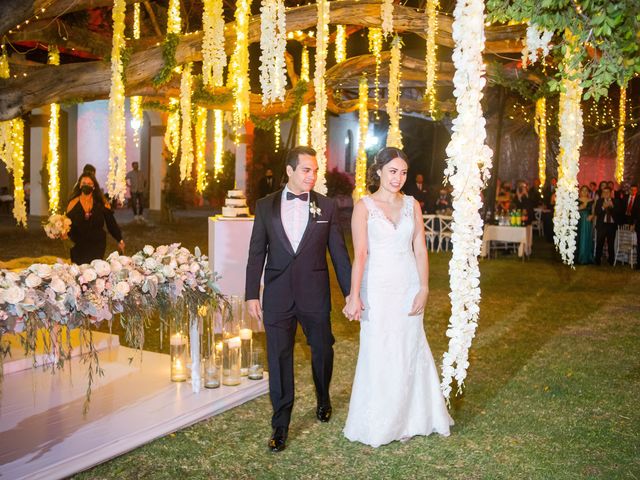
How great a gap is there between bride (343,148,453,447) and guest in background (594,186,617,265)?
11.0 meters

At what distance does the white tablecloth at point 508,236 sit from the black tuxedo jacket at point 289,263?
10516 millimetres

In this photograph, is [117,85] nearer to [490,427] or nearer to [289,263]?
[289,263]

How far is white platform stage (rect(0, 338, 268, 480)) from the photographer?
150 inches

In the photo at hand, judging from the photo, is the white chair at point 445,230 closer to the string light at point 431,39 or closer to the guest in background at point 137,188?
the string light at point 431,39

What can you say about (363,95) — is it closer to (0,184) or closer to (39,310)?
(39,310)

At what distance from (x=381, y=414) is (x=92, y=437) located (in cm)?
172

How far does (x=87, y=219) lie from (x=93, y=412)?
3.38 meters

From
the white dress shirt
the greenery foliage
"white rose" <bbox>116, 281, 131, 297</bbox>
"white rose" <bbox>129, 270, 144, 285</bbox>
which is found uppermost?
the greenery foliage

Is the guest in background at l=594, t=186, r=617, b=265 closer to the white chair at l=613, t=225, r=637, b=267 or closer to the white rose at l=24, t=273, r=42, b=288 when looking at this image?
the white chair at l=613, t=225, r=637, b=267

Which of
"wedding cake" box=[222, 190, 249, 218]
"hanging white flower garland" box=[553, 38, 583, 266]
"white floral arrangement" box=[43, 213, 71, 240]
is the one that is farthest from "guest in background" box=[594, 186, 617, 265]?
"white floral arrangement" box=[43, 213, 71, 240]

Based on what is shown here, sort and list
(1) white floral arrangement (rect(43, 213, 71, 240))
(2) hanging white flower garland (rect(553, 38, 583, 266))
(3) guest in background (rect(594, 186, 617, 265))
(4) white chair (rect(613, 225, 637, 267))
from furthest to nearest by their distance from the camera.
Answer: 1. (3) guest in background (rect(594, 186, 617, 265))
2. (4) white chair (rect(613, 225, 637, 267))
3. (1) white floral arrangement (rect(43, 213, 71, 240))
4. (2) hanging white flower garland (rect(553, 38, 583, 266))

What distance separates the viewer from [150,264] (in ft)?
14.6

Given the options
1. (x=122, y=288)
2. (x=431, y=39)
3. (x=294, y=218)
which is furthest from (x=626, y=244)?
(x=122, y=288)

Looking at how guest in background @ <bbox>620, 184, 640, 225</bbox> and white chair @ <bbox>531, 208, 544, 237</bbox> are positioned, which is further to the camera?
white chair @ <bbox>531, 208, 544, 237</bbox>
